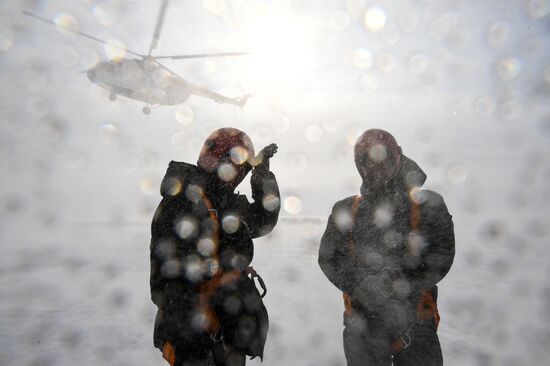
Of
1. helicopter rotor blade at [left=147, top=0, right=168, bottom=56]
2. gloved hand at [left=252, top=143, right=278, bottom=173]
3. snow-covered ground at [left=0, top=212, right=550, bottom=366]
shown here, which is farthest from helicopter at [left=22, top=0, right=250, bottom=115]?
gloved hand at [left=252, top=143, right=278, bottom=173]

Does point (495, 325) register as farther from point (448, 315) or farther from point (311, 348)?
point (311, 348)

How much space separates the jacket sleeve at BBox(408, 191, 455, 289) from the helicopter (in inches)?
1035

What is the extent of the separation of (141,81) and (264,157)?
84.4ft

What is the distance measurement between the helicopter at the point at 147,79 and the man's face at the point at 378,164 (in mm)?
25741

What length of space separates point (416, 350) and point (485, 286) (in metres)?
11.5

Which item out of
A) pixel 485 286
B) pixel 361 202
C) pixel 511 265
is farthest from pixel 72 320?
pixel 511 265

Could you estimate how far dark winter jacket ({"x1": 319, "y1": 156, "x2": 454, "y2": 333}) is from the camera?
7.65 ft

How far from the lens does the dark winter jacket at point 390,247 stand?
233 centimetres

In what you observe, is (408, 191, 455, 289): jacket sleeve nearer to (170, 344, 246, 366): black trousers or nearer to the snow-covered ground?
(170, 344, 246, 366): black trousers

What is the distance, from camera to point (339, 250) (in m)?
2.65

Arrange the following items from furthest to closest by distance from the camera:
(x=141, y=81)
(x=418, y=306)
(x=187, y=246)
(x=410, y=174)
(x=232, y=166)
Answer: (x=141, y=81), (x=410, y=174), (x=418, y=306), (x=232, y=166), (x=187, y=246)

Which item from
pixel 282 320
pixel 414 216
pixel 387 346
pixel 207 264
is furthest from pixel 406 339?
pixel 282 320

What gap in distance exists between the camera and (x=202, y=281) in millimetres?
1900

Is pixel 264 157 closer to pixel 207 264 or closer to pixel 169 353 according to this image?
pixel 207 264
